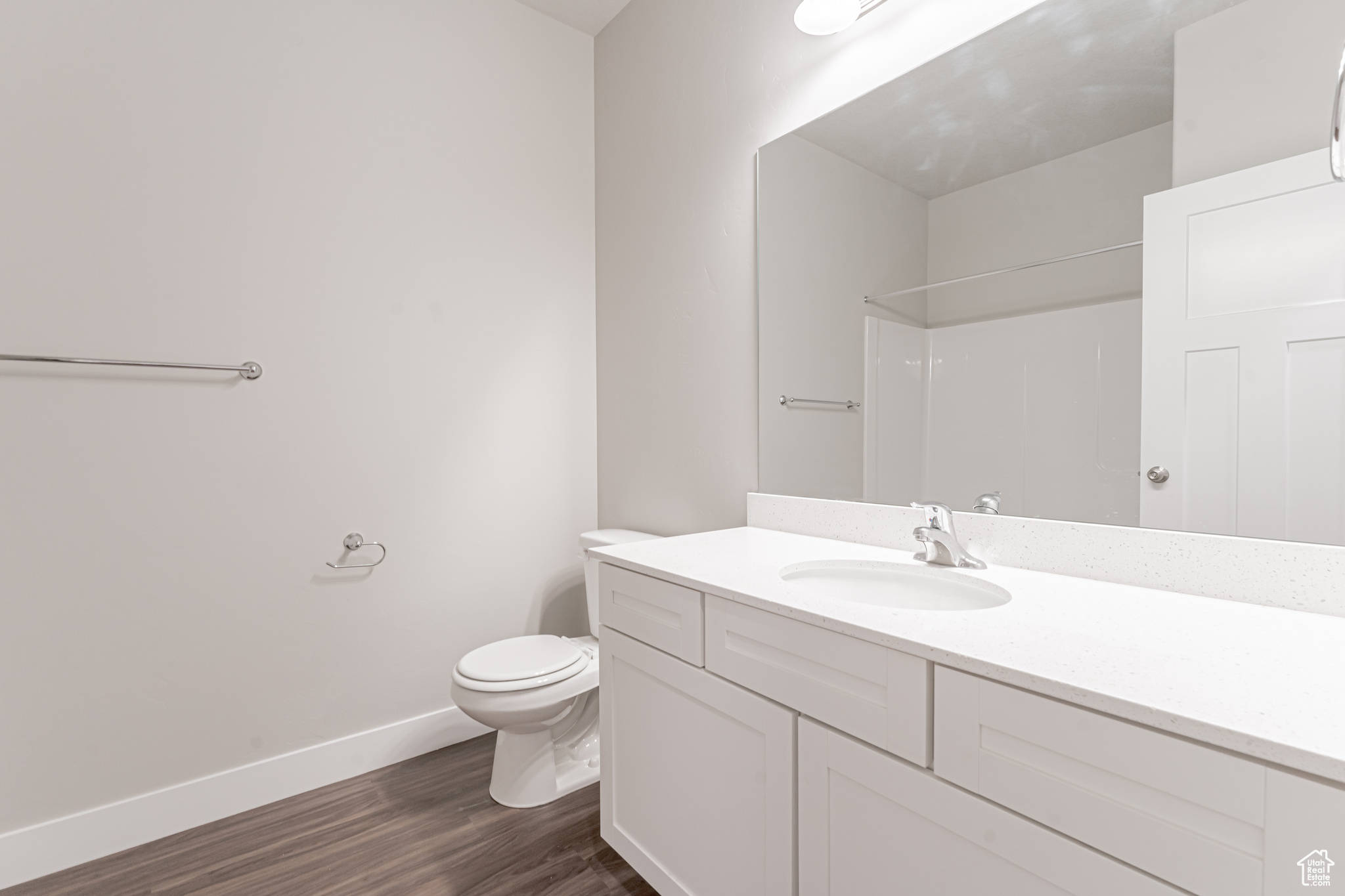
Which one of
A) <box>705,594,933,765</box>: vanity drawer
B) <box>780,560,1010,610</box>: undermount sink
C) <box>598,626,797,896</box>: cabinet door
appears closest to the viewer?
<box>705,594,933,765</box>: vanity drawer

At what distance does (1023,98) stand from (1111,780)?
1212 mm

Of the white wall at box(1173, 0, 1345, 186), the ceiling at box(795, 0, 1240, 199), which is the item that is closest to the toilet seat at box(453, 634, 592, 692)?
the ceiling at box(795, 0, 1240, 199)

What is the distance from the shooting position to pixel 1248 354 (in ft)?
2.92

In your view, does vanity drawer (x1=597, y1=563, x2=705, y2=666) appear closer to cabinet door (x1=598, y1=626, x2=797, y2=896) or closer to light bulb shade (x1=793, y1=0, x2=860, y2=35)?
cabinet door (x1=598, y1=626, x2=797, y2=896)

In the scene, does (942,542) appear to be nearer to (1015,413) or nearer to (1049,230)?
(1015,413)

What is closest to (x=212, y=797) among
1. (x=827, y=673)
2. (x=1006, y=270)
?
(x=827, y=673)

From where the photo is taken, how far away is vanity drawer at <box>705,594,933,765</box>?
0.78 metres

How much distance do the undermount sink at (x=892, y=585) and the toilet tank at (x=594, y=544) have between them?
790 mm

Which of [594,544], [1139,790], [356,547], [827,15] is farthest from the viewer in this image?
[594,544]

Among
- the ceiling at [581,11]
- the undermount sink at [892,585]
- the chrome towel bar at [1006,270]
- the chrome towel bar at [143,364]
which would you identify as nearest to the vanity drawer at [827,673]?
the undermount sink at [892,585]

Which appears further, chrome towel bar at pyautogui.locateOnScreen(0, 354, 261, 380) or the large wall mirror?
chrome towel bar at pyautogui.locateOnScreen(0, 354, 261, 380)

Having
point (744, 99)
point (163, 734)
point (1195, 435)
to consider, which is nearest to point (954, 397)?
point (1195, 435)

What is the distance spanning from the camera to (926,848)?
769 mm

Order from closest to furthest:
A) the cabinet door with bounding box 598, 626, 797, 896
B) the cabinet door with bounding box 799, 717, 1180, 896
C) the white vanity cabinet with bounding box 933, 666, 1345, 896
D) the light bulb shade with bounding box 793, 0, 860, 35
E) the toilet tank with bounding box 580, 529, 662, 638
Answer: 1. the white vanity cabinet with bounding box 933, 666, 1345, 896
2. the cabinet door with bounding box 799, 717, 1180, 896
3. the cabinet door with bounding box 598, 626, 797, 896
4. the light bulb shade with bounding box 793, 0, 860, 35
5. the toilet tank with bounding box 580, 529, 662, 638
